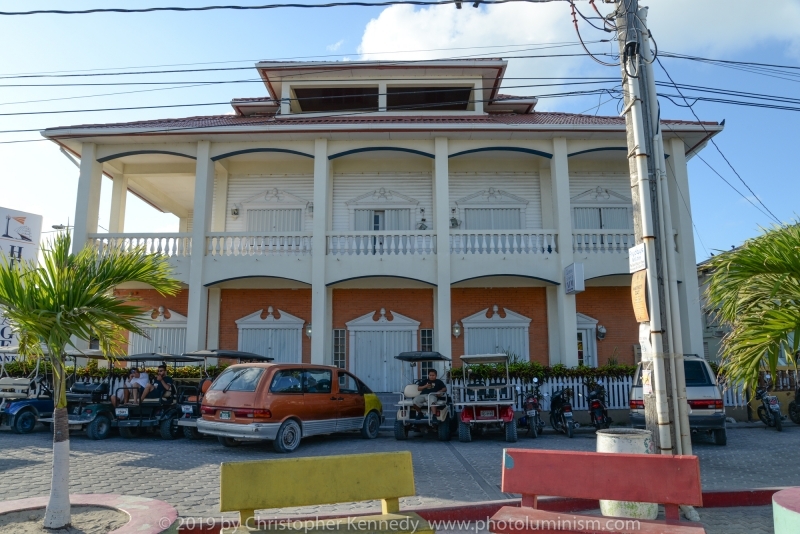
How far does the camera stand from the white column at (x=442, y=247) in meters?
15.9

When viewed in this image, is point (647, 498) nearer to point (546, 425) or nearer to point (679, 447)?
point (679, 447)

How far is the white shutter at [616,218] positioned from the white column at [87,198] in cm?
1468

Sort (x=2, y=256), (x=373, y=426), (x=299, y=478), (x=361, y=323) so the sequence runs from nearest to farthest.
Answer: (x=299, y=478), (x=2, y=256), (x=373, y=426), (x=361, y=323)

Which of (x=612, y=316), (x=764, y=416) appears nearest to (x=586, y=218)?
(x=612, y=316)

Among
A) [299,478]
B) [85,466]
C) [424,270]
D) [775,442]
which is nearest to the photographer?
[299,478]

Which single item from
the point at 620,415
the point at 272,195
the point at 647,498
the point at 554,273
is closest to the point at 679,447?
the point at 647,498

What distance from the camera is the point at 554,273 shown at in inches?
646

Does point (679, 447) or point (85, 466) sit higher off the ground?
point (679, 447)

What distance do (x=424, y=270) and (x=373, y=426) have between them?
4.80 m

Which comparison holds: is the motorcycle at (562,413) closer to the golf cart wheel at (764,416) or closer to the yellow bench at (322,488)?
the golf cart wheel at (764,416)

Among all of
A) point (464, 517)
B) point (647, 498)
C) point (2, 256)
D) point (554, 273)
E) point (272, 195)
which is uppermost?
point (272, 195)

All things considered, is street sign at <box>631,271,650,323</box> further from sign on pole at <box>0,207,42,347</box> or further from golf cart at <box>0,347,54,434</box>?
sign on pole at <box>0,207,42,347</box>

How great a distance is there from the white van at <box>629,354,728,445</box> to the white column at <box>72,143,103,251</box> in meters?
14.3

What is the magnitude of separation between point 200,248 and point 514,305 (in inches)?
356
